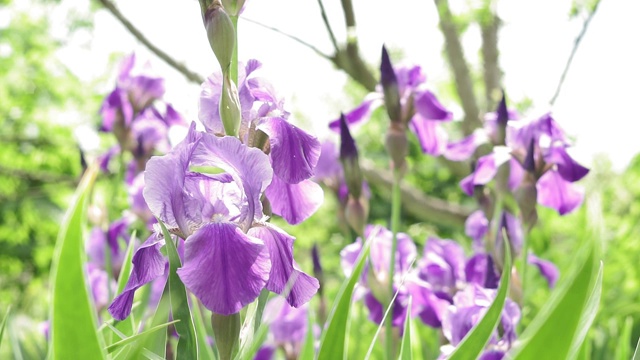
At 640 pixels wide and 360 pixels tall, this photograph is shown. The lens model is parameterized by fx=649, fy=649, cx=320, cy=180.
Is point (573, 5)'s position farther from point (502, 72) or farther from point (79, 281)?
point (79, 281)

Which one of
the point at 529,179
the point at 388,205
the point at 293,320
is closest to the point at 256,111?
the point at 529,179

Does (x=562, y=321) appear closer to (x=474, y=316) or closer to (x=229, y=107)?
(x=229, y=107)

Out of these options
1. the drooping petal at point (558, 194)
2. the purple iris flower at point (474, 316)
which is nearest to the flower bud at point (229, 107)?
the purple iris flower at point (474, 316)

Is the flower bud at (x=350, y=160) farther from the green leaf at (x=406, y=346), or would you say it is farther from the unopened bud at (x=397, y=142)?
the green leaf at (x=406, y=346)

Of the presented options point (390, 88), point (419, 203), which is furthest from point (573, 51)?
point (390, 88)

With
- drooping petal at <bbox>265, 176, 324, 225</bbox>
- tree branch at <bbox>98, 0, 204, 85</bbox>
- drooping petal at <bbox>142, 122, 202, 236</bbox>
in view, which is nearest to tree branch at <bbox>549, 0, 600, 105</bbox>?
tree branch at <bbox>98, 0, 204, 85</bbox>
